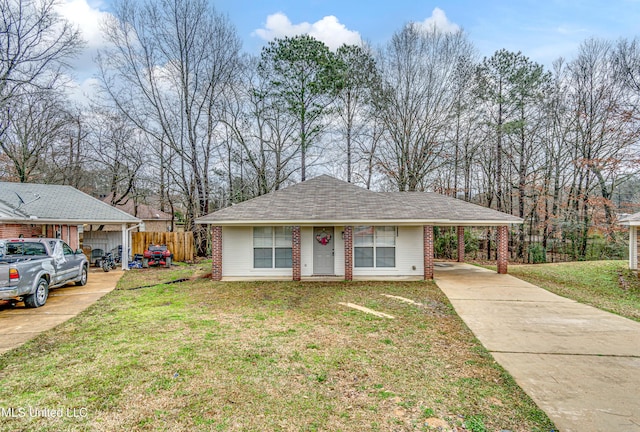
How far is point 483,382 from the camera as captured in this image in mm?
4109


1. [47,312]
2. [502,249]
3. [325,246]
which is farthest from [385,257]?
[47,312]

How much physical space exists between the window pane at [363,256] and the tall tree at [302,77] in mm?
10466

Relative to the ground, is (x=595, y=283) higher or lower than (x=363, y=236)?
lower

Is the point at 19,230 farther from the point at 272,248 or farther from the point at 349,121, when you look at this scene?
the point at 349,121

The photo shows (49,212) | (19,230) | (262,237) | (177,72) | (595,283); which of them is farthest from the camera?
(177,72)

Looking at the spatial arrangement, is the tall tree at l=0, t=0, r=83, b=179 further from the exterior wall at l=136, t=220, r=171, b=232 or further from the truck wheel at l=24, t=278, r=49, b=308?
the exterior wall at l=136, t=220, r=171, b=232

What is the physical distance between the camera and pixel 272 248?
A: 12445 mm

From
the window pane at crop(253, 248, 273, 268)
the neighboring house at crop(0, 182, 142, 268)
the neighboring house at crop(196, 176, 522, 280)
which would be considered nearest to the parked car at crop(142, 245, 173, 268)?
the neighboring house at crop(0, 182, 142, 268)

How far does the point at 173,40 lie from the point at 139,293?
1598 centimetres

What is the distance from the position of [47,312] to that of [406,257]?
1068 cm

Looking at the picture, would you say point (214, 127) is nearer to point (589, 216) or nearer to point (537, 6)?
point (537, 6)

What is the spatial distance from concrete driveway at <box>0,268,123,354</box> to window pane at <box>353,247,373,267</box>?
27.1 feet

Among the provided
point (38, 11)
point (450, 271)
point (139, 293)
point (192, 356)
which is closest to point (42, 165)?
point (38, 11)

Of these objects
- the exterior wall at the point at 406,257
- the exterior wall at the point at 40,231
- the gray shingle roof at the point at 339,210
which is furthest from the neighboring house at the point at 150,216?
the exterior wall at the point at 406,257
